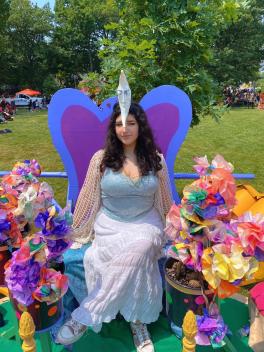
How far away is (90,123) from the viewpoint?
3164mm

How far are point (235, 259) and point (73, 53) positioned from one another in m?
35.0

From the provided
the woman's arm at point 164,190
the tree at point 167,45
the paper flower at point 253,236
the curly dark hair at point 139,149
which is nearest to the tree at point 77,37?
the tree at point 167,45

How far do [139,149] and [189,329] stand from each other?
1.42 m

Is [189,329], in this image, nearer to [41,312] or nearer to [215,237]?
[215,237]

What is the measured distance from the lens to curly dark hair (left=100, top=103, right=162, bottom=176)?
256cm

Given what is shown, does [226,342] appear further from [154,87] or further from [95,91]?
[95,91]

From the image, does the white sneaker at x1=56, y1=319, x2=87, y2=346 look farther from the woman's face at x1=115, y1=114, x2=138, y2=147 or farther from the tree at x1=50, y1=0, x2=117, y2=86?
the tree at x1=50, y1=0, x2=117, y2=86

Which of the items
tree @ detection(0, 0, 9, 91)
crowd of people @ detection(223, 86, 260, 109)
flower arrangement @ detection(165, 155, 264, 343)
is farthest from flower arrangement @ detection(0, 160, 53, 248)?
tree @ detection(0, 0, 9, 91)

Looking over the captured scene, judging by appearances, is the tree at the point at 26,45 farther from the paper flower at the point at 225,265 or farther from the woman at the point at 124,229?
the paper flower at the point at 225,265

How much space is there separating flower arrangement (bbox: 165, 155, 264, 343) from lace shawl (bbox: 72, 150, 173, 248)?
61 cm

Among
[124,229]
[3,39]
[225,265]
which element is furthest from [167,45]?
[3,39]

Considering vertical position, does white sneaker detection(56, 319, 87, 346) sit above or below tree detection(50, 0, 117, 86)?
below

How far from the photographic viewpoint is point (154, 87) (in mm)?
3383

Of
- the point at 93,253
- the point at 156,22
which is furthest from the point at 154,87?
the point at 93,253
